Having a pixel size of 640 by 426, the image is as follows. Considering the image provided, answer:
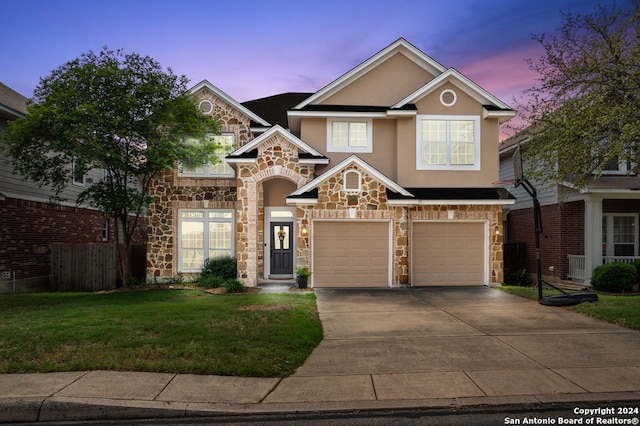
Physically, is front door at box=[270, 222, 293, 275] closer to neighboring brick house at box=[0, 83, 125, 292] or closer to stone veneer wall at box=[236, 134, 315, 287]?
stone veneer wall at box=[236, 134, 315, 287]

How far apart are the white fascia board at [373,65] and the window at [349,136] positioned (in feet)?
3.94

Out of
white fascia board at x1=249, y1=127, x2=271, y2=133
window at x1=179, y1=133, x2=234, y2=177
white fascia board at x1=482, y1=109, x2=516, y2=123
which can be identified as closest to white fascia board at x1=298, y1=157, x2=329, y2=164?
white fascia board at x1=249, y1=127, x2=271, y2=133

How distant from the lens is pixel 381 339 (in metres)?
8.35

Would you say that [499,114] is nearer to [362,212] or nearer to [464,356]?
[362,212]

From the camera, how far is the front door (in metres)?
17.1

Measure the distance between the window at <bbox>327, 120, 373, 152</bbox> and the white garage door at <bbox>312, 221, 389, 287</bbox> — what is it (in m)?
3.30

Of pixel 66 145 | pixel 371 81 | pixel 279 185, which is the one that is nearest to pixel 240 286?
pixel 279 185

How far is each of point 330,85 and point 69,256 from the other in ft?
39.6

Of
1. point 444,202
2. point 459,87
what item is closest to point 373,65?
point 459,87

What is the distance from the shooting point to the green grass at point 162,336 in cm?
653

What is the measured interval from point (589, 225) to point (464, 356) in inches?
496

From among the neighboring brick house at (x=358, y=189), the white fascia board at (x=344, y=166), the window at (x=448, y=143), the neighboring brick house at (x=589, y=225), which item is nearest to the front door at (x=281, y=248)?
the neighboring brick house at (x=358, y=189)

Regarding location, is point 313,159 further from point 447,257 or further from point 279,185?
point 447,257

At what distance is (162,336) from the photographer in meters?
8.05
